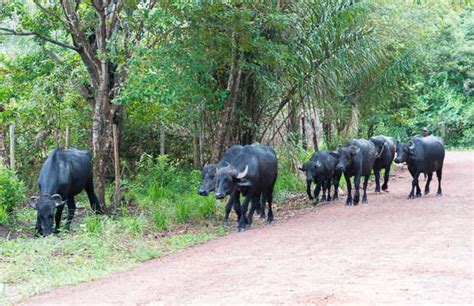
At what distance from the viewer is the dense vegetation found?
36.9 ft

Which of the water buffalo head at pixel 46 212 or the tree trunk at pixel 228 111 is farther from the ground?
the tree trunk at pixel 228 111

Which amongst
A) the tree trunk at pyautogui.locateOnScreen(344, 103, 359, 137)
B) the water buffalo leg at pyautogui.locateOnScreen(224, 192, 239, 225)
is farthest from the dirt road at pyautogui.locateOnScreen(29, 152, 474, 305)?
the tree trunk at pyautogui.locateOnScreen(344, 103, 359, 137)

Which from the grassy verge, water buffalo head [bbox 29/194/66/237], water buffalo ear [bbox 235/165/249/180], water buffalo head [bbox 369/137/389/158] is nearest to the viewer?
the grassy verge

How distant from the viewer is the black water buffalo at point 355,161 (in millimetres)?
14219

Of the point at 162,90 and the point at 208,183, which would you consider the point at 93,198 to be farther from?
the point at 162,90

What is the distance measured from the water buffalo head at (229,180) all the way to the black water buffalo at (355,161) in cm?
336

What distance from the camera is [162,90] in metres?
11.0

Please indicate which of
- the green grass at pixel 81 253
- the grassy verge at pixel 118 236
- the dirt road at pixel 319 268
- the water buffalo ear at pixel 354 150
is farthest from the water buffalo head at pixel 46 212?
the water buffalo ear at pixel 354 150

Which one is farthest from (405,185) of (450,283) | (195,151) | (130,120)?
(450,283)

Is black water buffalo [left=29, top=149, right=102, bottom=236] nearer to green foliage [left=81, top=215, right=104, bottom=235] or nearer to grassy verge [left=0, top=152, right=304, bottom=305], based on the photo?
grassy verge [left=0, top=152, right=304, bottom=305]

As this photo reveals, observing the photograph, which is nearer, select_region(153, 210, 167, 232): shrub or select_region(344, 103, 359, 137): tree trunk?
select_region(153, 210, 167, 232): shrub

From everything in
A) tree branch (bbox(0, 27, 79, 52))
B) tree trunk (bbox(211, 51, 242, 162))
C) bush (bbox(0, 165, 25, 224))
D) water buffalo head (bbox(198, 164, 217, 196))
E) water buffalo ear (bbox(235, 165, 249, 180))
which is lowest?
bush (bbox(0, 165, 25, 224))

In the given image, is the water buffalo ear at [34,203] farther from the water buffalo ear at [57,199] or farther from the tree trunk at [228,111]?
the tree trunk at [228,111]

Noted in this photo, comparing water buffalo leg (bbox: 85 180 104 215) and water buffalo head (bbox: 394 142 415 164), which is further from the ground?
water buffalo head (bbox: 394 142 415 164)
